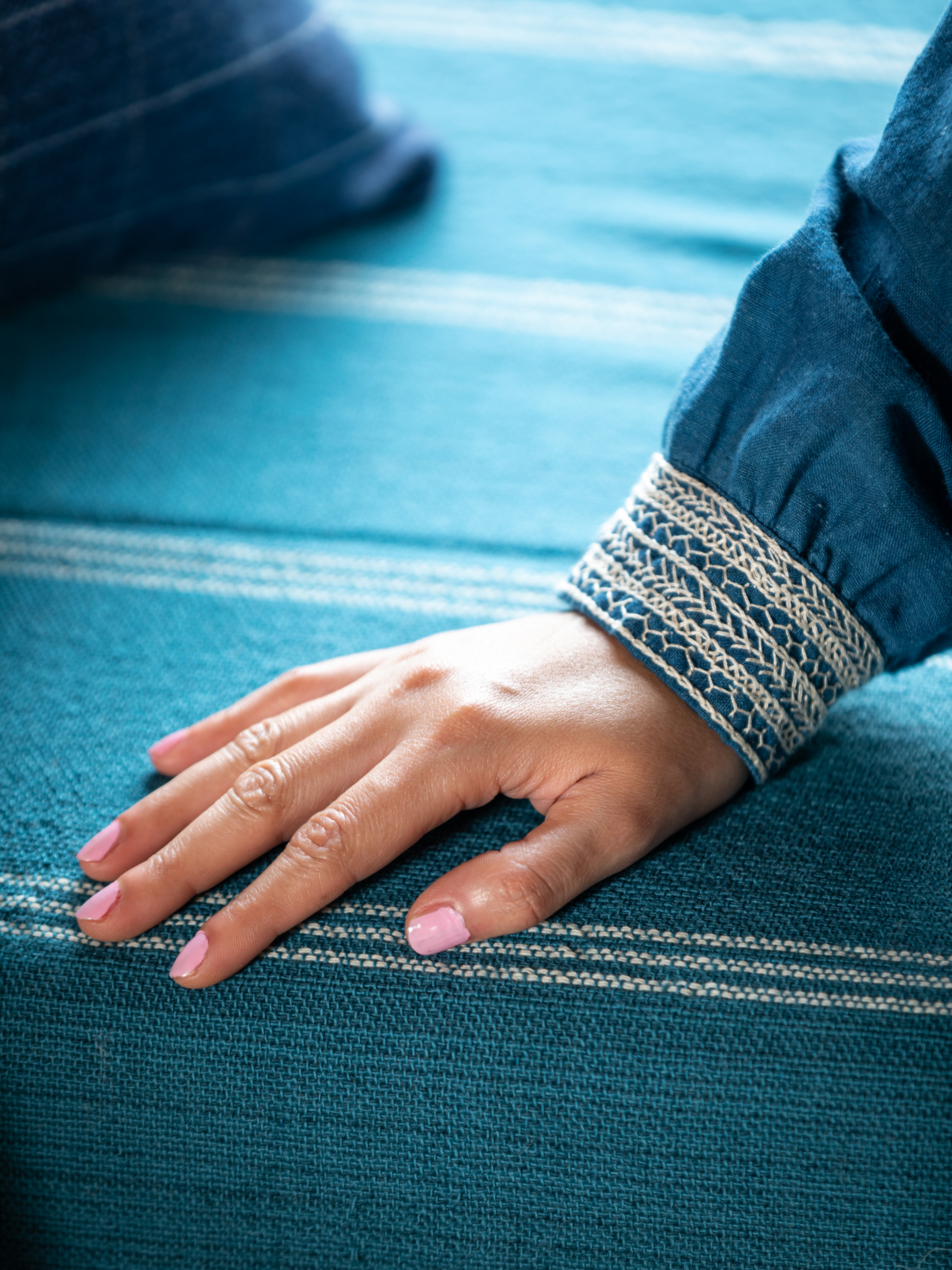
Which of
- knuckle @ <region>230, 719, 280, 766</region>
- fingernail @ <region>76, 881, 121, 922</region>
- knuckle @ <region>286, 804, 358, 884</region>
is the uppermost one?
knuckle @ <region>230, 719, 280, 766</region>

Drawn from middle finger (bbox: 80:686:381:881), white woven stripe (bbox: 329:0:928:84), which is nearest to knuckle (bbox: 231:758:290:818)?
middle finger (bbox: 80:686:381:881)

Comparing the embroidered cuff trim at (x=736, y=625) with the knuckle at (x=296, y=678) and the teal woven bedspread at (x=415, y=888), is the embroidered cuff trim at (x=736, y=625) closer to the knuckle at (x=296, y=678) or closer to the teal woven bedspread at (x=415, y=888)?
the teal woven bedspread at (x=415, y=888)

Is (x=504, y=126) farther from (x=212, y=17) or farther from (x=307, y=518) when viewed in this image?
(x=307, y=518)

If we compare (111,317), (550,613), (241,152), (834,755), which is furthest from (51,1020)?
(241,152)

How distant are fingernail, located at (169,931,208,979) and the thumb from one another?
106mm

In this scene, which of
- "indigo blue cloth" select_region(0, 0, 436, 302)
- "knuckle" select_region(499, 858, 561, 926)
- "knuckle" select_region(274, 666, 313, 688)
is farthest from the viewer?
"indigo blue cloth" select_region(0, 0, 436, 302)

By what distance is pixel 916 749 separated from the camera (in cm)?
61

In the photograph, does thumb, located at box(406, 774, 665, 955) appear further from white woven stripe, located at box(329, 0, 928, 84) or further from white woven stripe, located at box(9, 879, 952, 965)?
white woven stripe, located at box(329, 0, 928, 84)

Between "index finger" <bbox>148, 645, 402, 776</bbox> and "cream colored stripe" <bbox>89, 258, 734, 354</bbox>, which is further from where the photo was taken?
"cream colored stripe" <bbox>89, 258, 734, 354</bbox>

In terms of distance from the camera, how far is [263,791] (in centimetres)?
54

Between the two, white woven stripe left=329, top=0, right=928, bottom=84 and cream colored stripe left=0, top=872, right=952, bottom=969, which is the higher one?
white woven stripe left=329, top=0, right=928, bottom=84

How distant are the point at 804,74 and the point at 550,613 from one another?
0.80 m

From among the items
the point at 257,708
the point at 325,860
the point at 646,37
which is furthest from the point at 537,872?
the point at 646,37

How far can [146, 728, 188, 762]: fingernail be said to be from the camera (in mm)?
591
